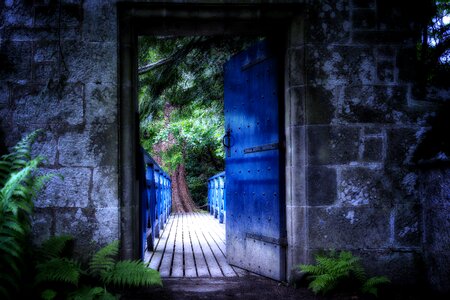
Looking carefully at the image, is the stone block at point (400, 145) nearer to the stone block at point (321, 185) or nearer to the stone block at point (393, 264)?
the stone block at point (321, 185)

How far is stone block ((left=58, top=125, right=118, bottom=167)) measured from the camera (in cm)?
308

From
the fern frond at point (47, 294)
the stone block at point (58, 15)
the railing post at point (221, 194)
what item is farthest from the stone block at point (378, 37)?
the railing post at point (221, 194)

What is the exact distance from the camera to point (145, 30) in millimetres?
3504

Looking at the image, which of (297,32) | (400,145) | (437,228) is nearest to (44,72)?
(297,32)

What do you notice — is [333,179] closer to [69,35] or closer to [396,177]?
[396,177]

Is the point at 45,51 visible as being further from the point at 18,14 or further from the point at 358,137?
the point at 358,137

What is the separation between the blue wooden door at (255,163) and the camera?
3.40m

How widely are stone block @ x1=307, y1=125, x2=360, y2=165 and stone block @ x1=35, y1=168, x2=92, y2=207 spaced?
182 centimetres

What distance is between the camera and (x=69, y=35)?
3.12 meters

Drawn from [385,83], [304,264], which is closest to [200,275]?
[304,264]

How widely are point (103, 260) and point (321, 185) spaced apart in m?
1.79

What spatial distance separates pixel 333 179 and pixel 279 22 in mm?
1433

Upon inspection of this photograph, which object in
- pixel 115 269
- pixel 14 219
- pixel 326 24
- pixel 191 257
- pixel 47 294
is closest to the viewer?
pixel 14 219

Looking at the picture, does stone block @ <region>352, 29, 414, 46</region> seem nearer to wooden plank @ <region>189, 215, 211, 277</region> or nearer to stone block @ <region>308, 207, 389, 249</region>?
stone block @ <region>308, 207, 389, 249</region>
